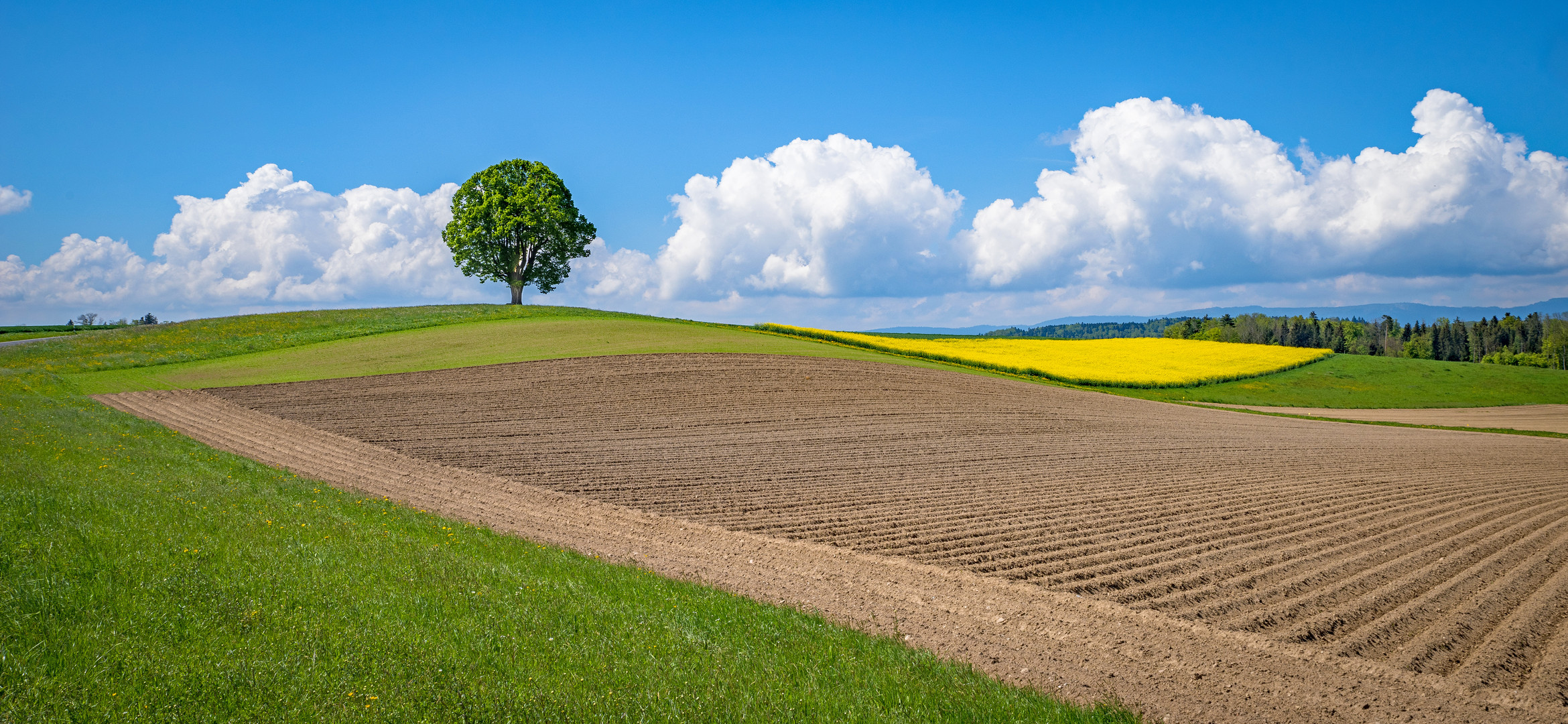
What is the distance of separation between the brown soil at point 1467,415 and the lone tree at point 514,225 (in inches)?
1969

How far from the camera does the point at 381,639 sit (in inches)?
243

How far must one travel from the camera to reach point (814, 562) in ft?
37.5

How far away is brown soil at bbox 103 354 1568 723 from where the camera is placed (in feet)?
25.4

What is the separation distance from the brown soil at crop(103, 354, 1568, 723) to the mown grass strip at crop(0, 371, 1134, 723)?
1.75 meters

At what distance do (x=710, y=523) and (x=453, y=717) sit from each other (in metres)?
8.82

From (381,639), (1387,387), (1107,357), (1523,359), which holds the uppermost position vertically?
(1107,357)

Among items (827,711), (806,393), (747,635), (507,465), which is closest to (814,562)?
(747,635)

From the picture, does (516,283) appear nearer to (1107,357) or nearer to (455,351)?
(455,351)

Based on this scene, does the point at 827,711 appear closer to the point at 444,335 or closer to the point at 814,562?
the point at 814,562

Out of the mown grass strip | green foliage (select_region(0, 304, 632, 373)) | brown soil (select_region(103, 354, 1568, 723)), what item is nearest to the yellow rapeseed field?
brown soil (select_region(103, 354, 1568, 723))

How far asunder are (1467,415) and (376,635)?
5586 cm

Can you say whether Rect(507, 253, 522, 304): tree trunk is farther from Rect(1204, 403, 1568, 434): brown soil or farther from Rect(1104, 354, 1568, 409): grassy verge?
Rect(1204, 403, 1568, 434): brown soil

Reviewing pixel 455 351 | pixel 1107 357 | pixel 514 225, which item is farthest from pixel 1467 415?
pixel 514 225

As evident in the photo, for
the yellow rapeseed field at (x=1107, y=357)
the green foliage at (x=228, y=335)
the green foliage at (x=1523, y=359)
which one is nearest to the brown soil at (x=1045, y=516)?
the green foliage at (x=228, y=335)
